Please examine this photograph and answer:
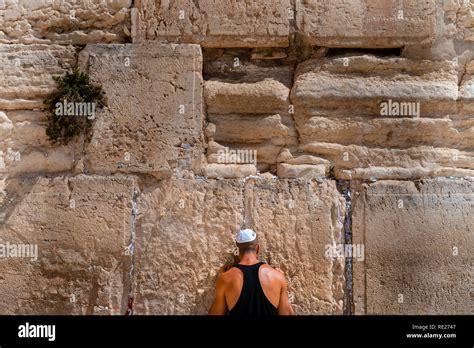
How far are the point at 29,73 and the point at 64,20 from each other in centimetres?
51

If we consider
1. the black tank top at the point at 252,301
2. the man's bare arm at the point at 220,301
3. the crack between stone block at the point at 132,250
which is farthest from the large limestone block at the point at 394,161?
the crack between stone block at the point at 132,250

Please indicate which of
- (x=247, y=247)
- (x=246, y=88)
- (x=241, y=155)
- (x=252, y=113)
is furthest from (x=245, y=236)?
(x=246, y=88)

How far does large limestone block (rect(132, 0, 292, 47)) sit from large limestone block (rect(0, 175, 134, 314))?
121 centimetres

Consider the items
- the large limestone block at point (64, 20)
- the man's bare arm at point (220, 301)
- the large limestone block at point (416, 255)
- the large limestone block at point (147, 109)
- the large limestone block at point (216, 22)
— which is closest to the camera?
the man's bare arm at point (220, 301)

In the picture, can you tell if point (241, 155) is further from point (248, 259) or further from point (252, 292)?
point (252, 292)

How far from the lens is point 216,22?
4773 millimetres

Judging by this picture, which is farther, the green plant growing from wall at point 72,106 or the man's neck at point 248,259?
the green plant growing from wall at point 72,106

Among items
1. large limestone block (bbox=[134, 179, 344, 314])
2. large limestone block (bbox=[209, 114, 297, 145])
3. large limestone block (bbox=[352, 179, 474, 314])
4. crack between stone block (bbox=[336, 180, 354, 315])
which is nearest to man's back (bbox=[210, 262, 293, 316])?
large limestone block (bbox=[134, 179, 344, 314])

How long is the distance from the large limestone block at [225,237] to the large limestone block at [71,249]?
0.53ft

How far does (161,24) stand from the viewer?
4.80m

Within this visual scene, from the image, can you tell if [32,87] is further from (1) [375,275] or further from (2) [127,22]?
(1) [375,275]

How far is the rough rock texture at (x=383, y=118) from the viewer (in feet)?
15.4

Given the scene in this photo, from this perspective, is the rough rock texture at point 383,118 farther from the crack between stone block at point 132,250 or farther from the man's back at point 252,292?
the crack between stone block at point 132,250

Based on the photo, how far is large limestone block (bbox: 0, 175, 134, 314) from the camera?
454cm
